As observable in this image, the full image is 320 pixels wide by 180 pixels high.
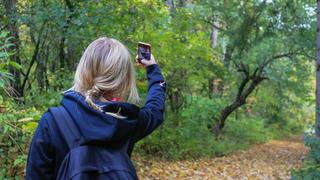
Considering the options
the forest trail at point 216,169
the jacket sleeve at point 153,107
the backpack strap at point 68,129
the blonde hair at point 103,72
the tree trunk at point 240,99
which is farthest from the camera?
the tree trunk at point 240,99

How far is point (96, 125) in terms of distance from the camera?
208 cm

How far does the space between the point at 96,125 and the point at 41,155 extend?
0.99 feet

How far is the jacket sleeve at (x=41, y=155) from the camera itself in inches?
81.7

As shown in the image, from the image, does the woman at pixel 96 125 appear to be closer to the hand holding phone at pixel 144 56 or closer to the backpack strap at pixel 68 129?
the backpack strap at pixel 68 129

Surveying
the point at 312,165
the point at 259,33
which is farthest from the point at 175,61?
the point at 259,33

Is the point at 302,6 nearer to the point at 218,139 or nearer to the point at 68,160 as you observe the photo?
the point at 218,139

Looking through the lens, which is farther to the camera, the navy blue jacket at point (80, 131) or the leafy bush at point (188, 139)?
the leafy bush at point (188, 139)

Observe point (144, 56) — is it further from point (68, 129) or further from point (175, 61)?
point (175, 61)

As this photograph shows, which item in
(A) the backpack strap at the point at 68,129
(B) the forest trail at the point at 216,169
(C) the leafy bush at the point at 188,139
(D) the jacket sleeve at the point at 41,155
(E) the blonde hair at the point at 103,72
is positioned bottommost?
(B) the forest trail at the point at 216,169

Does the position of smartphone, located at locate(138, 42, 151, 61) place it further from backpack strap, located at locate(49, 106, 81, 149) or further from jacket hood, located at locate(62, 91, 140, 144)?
backpack strap, located at locate(49, 106, 81, 149)

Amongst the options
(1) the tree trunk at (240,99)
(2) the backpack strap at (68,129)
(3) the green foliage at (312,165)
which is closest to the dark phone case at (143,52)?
(2) the backpack strap at (68,129)

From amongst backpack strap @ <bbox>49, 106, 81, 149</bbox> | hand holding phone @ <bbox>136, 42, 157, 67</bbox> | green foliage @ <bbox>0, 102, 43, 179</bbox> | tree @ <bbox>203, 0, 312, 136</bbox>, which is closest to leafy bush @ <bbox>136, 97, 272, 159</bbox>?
tree @ <bbox>203, 0, 312, 136</bbox>

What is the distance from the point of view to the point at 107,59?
7.18ft

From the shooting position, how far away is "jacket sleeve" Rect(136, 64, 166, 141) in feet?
7.71
